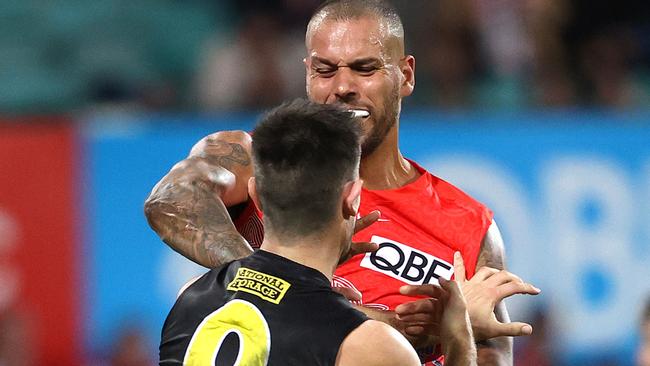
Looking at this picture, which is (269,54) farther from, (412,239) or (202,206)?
(202,206)

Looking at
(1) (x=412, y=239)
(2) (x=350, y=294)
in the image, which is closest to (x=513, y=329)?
(2) (x=350, y=294)

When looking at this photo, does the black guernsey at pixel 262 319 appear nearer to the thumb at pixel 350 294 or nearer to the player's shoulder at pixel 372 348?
the player's shoulder at pixel 372 348

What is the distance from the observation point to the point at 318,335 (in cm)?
348

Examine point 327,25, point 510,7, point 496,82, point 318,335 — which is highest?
point 510,7

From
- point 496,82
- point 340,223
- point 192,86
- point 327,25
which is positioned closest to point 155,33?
point 192,86

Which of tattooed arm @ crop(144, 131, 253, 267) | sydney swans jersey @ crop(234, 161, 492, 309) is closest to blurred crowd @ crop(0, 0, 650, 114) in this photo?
sydney swans jersey @ crop(234, 161, 492, 309)

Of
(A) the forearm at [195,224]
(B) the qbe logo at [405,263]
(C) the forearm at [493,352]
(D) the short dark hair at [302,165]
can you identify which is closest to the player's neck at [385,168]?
(B) the qbe logo at [405,263]

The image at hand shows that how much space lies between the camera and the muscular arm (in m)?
4.72

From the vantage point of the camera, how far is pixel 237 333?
11.5 ft

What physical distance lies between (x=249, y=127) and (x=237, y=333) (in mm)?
5823

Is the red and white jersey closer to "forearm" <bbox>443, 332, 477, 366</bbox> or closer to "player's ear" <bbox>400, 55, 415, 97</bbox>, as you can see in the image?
"player's ear" <bbox>400, 55, 415, 97</bbox>

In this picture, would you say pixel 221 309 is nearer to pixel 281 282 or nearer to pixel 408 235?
pixel 281 282

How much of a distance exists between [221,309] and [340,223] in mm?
431

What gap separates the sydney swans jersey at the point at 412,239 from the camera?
14.8ft
